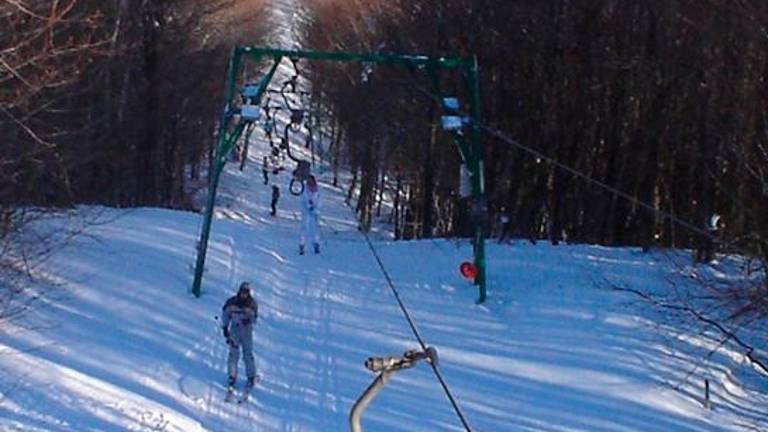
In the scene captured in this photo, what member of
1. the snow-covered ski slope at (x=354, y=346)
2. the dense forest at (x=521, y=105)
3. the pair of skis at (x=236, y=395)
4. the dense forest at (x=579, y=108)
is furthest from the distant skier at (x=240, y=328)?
the dense forest at (x=579, y=108)

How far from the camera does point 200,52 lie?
43031 mm

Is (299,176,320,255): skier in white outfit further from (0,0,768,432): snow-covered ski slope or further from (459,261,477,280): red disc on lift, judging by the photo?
(459,261,477,280): red disc on lift

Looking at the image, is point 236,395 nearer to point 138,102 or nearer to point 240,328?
point 240,328

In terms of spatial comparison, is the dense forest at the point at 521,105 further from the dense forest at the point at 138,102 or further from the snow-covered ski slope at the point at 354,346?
the snow-covered ski slope at the point at 354,346

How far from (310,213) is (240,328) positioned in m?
11.6

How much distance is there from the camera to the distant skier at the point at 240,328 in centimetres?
1661

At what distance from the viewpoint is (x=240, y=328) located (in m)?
16.7

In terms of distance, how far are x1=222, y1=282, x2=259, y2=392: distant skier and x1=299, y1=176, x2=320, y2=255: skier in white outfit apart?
36.7 feet

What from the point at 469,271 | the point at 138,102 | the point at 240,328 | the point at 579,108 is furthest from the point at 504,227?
the point at 240,328

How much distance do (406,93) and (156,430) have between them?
2566 cm

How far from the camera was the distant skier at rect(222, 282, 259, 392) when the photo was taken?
654 inches

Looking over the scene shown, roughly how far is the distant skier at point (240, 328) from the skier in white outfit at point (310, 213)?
11.2 meters

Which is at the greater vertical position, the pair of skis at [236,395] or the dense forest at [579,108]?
the dense forest at [579,108]

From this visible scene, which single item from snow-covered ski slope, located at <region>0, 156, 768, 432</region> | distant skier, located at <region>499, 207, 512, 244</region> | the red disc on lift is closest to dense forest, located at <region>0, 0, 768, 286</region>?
distant skier, located at <region>499, 207, 512, 244</region>
